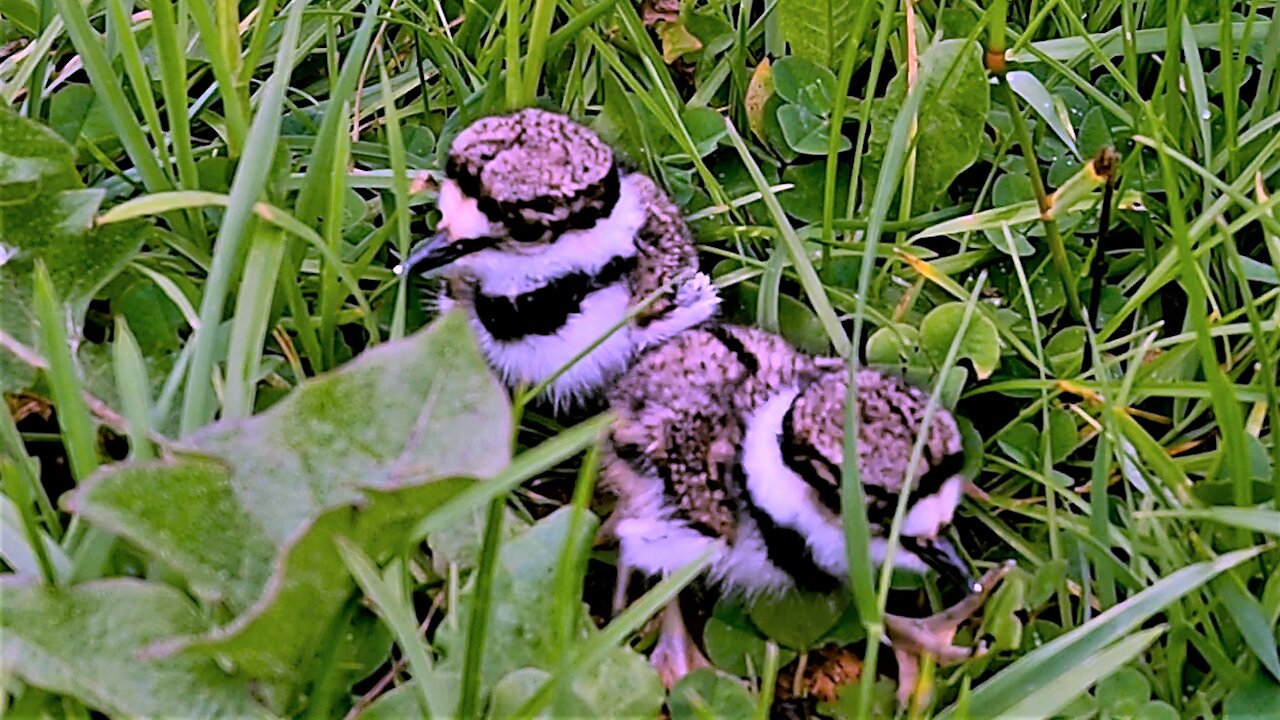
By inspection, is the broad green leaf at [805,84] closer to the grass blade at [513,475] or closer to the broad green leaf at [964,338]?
the broad green leaf at [964,338]

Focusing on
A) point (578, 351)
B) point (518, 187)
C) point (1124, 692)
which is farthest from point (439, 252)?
point (1124, 692)

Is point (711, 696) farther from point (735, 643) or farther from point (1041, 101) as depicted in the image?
point (1041, 101)

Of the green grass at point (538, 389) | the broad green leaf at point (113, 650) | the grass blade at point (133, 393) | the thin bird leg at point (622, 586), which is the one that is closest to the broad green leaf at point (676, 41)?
the green grass at point (538, 389)

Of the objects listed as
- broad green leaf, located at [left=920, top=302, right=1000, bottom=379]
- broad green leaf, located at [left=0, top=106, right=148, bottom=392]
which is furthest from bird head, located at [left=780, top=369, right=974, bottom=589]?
broad green leaf, located at [left=0, top=106, right=148, bottom=392]

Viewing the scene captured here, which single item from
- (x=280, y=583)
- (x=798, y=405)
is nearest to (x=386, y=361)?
(x=280, y=583)

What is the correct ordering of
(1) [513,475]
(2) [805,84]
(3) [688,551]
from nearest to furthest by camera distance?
(1) [513,475] → (3) [688,551] → (2) [805,84]

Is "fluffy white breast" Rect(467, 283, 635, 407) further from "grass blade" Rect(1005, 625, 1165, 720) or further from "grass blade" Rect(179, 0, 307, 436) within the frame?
"grass blade" Rect(1005, 625, 1165, 720)

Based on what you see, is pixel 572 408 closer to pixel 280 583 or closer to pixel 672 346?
pixel 672 346
